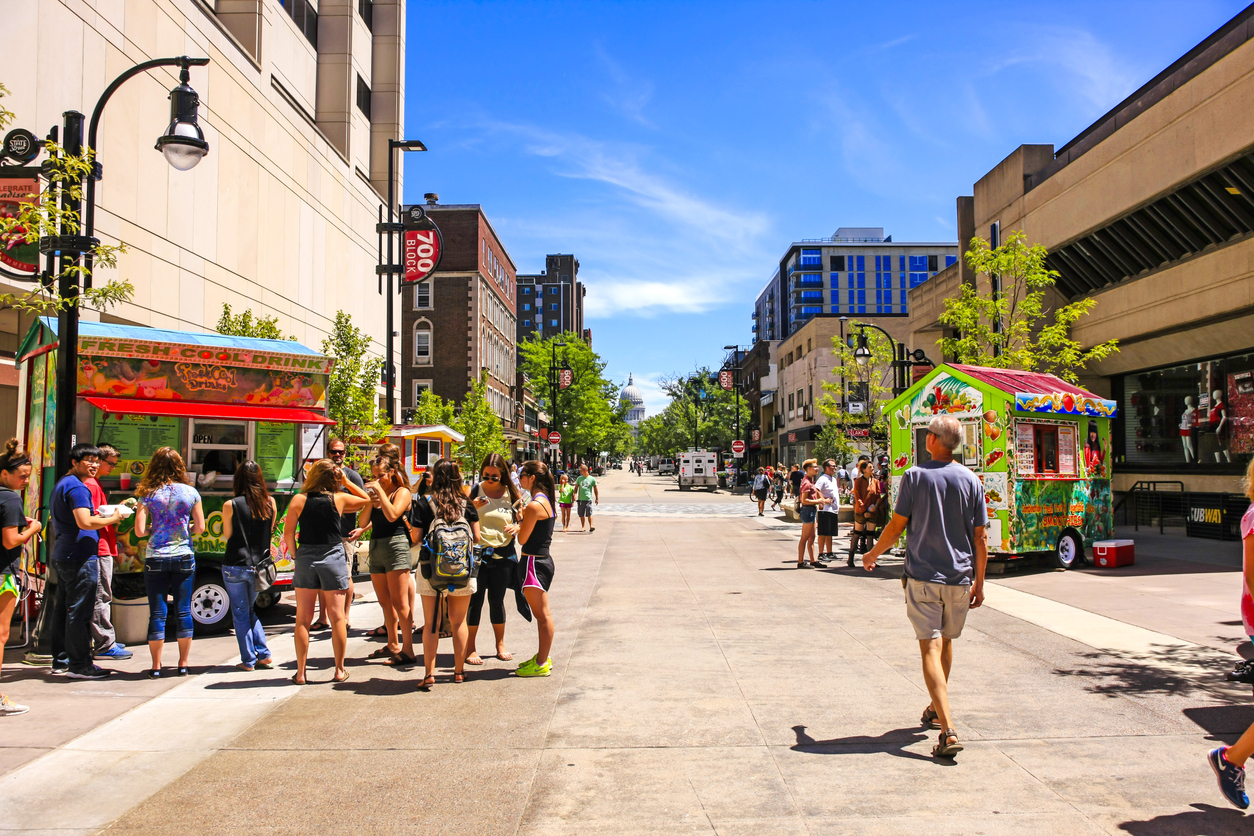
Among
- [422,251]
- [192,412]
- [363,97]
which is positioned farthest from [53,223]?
[363,97]

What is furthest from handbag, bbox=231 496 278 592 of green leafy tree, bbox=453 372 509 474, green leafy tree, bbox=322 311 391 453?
green leafy tree, bbox=453 372 509 474

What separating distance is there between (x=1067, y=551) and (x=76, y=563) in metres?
13.7

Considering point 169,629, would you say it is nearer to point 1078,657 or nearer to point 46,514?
point 46,514

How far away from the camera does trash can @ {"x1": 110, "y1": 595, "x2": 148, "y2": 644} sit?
8.52m

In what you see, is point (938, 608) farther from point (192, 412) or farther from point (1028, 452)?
point (1028, 452)

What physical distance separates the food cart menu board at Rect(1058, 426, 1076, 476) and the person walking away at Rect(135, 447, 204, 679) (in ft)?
41.6

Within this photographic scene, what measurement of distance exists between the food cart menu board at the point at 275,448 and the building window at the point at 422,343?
149ft

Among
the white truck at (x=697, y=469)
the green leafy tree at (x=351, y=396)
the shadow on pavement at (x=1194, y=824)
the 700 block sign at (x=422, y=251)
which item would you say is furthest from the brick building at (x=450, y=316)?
the shadow on pavement at (x=1194, y=824)

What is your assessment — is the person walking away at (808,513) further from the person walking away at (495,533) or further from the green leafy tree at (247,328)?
the green leafy tree at (247,328)

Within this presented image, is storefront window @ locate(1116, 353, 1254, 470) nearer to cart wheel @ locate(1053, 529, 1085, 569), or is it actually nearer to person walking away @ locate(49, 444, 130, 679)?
cart wheel @ locate(1053, 529, 1085, 569)

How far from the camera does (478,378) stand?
2181 inches

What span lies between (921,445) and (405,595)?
33.2 ft

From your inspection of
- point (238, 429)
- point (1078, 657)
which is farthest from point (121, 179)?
point (1078, 657)

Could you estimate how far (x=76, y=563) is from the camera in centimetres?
730
